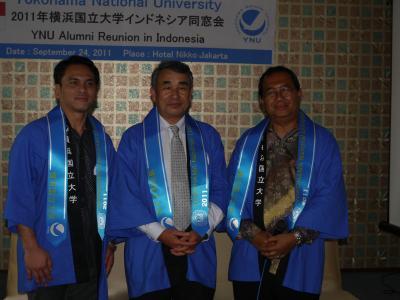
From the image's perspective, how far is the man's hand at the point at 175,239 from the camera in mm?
1822

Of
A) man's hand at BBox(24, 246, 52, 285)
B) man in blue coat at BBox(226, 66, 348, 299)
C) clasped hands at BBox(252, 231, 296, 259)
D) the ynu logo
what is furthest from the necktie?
the ynu logo

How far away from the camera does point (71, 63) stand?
1965mm

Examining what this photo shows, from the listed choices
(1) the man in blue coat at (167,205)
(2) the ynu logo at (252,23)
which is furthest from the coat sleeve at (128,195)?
(2) the ynu logo at (252,23)

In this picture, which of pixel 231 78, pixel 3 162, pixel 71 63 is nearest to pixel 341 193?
pixel 71 63

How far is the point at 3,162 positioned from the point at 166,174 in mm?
2180

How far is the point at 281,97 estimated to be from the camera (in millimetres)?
1956

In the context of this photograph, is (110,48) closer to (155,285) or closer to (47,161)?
(47,161)

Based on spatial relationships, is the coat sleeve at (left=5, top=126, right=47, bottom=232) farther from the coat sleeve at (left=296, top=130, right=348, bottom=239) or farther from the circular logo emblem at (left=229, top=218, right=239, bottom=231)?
the coat sleeve at (left=296, top=130, right=348, bottom=239)

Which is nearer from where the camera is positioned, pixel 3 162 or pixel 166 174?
pixel 166 174

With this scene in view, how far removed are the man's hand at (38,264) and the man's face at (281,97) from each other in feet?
3.60

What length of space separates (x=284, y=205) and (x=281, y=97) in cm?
46

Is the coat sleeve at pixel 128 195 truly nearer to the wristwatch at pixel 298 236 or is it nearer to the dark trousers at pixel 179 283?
the dark trousers at pixel 179 283

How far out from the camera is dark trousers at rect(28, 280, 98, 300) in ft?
6.07

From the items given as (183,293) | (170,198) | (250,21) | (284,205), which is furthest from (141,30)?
(183,293)
